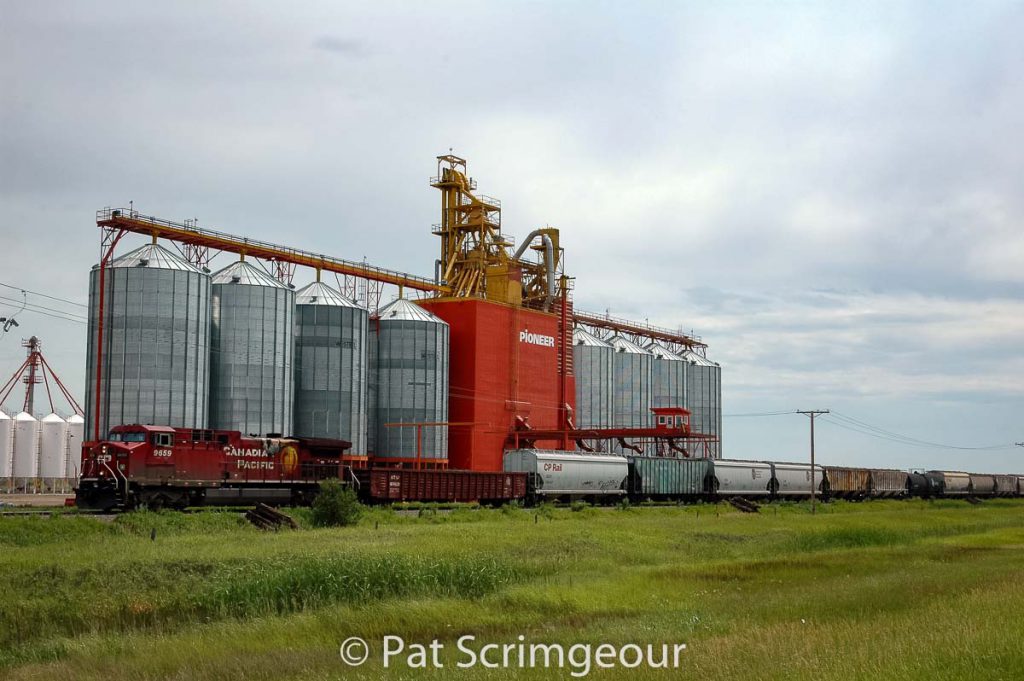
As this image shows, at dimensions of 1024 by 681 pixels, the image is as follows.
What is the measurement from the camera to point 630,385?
108938mm

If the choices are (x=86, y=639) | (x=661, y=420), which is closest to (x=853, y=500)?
(x=661, y=420)

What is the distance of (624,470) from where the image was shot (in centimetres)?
6869

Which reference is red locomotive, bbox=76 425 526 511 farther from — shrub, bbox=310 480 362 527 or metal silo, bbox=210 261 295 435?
metal silo, bbox=210 261 295 435

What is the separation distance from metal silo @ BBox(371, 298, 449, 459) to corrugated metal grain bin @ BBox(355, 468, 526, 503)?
14.9 meters

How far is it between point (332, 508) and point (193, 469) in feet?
27.7

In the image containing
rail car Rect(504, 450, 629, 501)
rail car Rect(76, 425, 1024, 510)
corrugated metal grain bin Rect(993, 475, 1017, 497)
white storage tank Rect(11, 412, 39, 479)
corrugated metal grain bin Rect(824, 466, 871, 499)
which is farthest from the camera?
corrugated metal grain bin Rect(993, 475, 1017, 497)

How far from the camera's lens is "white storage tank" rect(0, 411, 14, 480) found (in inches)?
3497

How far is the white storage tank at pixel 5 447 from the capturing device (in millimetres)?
88812

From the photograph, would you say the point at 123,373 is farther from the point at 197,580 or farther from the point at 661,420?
the point at 661,420

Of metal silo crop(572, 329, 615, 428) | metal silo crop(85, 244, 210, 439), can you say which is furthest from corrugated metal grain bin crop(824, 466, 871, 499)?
metal silo crop(85, 244, 210, 439)

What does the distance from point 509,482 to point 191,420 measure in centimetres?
1922

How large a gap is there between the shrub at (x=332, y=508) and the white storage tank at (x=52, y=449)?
5983cm

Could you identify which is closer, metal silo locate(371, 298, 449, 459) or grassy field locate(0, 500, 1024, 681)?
grassy field locate(0, 500, 1024, 681)

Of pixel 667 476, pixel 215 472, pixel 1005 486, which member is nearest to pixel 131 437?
pixel 215 472
